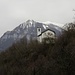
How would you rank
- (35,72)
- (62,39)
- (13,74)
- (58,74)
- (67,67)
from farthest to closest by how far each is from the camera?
(62,39) → (13,74) → (35,72) → (58,74) → (67,67)

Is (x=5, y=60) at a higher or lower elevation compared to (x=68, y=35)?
lower

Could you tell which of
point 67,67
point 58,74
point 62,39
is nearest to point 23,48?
point 62,39

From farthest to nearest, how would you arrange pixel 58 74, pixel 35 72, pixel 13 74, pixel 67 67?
1. pixel 13 74
2. pixel 35 72
3. pixel 58 74
4. pixel 67 67

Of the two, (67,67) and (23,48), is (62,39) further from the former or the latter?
(67,67)

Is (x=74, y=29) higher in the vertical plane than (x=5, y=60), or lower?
higher

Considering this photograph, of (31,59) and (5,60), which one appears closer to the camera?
(31,59)

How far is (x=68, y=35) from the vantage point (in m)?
57.7

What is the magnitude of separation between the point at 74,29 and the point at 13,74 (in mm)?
19878

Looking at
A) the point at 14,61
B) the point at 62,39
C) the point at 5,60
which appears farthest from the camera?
the point at 5,60

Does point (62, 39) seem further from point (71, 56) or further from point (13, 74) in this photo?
point (71, 56)

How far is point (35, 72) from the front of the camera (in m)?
34.9

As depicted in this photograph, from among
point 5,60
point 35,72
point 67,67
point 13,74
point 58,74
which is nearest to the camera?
point 67,67

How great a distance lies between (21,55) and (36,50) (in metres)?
3.37

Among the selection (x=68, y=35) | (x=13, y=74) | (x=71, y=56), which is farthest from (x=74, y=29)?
(x=71, y=56)
